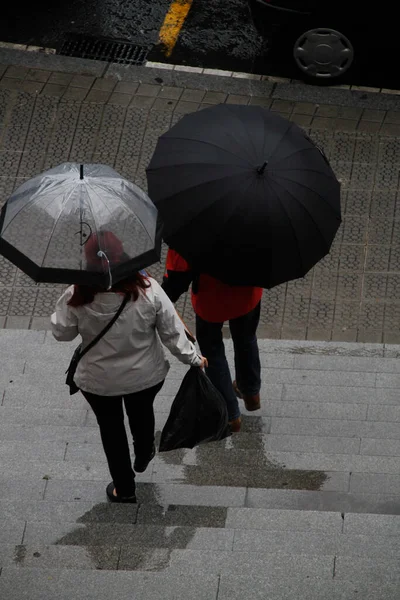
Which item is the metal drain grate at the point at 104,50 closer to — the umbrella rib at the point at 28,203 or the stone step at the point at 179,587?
the umbrella rib at the point at 28,203

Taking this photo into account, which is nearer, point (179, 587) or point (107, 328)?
point (179, 587)

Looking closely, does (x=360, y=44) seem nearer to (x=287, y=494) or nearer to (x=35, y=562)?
(x=287, y=494)

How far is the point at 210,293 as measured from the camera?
5.24 meters

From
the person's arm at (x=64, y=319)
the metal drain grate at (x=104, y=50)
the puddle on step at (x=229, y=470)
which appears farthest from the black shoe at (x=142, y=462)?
the metal drain grate at (x=104, y=50)

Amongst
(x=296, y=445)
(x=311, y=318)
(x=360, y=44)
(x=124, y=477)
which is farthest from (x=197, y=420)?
(x=360, y=44)

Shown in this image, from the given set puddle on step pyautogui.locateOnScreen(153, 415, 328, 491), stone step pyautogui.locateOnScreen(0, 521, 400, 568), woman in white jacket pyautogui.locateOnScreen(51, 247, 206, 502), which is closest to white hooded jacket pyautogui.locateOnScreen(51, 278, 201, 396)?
woman in white jacket pyautogui.locateOnScreen(51, 247, 206, 502)

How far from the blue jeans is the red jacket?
0.09 meters

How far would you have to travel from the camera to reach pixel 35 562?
4.06 m

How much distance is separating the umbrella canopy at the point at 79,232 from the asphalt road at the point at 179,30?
17.2ft

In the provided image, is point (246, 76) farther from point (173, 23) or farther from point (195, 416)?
point (195, 416)

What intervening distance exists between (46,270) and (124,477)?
1279 millimetres

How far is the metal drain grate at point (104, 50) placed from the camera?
9.41 metres

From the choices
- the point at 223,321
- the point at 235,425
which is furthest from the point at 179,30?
the point at 223,321

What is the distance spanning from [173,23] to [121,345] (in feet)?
20.1
